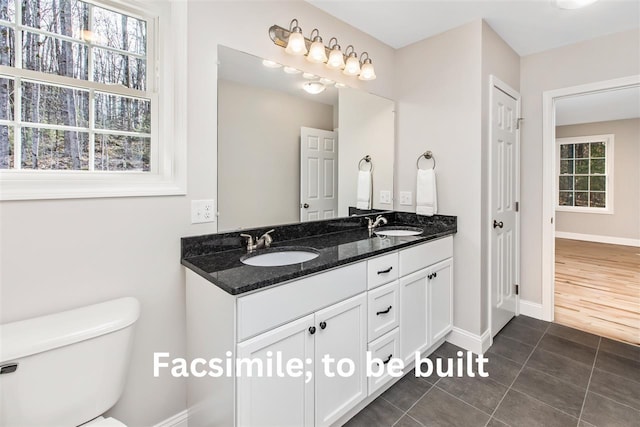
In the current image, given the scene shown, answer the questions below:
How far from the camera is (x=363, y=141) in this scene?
2.53m

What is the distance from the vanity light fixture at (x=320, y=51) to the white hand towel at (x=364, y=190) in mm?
728

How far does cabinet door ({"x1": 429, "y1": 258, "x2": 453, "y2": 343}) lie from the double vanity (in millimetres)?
16

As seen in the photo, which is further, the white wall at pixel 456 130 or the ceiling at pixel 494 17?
the white wall at pixel 456 130

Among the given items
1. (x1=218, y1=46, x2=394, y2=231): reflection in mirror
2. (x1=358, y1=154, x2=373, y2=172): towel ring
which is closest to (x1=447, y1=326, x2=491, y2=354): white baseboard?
(x1=218, y1=46, x2=394, y2=231): reflection in mirror

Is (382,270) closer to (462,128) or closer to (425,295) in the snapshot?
(425,295)

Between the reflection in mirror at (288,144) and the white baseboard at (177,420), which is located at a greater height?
the reflection in mirror at (288,144)

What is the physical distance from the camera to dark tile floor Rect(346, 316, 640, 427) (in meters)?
1.68

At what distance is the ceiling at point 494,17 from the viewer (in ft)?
6.77

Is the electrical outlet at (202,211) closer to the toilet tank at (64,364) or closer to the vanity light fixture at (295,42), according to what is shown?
the toilet tank at (64,364)

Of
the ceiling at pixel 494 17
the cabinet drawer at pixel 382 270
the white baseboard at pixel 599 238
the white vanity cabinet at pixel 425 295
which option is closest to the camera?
the cabinet drawer at pixel 382 270

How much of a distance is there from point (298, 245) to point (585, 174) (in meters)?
7.18

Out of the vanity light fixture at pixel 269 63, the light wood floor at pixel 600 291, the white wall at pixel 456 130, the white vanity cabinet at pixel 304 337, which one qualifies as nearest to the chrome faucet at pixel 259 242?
the white vanity cabinet at pixel 304 337

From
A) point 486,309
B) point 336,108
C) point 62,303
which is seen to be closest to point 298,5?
point 336,108

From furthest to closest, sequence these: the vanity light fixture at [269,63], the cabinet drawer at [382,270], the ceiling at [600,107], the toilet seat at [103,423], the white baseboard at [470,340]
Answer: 1. the ceiling at [600,107]
2. the white baseboard at [470,340]
3. the vanity light fixture at [269,63]
4. the cabinet drawer at [382,270]
5. the toilet seat at [103,423]
